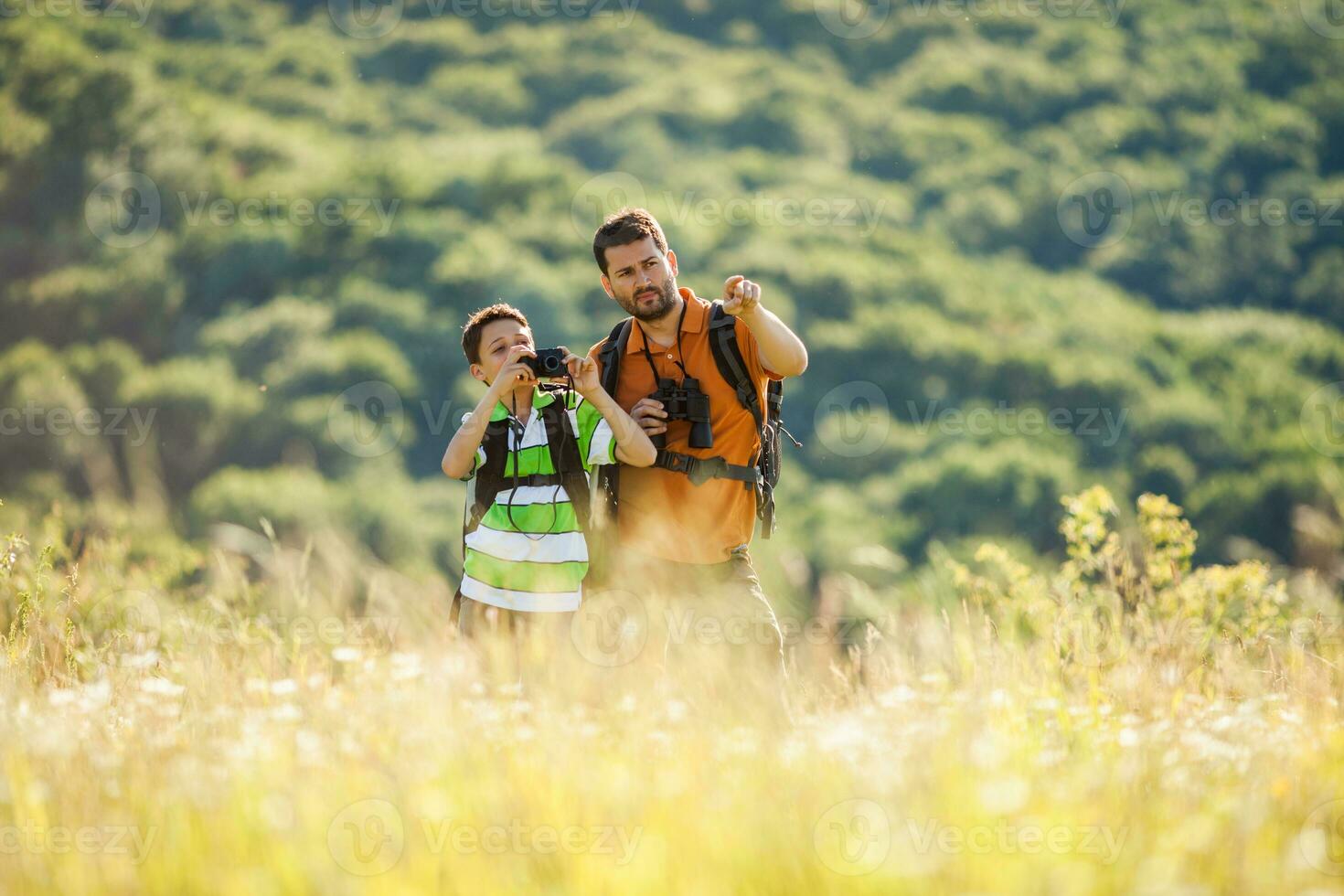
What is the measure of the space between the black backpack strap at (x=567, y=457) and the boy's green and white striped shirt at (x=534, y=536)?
2 centimetres

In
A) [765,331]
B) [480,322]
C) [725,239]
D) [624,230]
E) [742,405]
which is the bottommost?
[742,405]

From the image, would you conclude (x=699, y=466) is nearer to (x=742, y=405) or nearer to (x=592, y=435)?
(x=742, y=405)

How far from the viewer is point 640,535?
437cm

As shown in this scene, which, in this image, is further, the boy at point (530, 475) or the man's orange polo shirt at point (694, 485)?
the man's orange polo shirt at point (694, 485)

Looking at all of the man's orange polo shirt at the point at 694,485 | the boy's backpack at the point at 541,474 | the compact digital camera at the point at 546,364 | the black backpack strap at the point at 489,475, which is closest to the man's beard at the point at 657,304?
the man's orange polo shirt at the point at 694,485

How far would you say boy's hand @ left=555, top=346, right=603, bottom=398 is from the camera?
13.6ft

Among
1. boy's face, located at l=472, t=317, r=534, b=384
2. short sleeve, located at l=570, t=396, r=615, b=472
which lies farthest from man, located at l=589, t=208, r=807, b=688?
boy's face, located at l=472, t=317, r=534, b=384

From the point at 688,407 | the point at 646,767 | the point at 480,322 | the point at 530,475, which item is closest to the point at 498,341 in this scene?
the point at 480,322

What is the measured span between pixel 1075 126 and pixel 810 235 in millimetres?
14171

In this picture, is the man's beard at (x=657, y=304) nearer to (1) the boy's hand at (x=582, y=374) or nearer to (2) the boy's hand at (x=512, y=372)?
(1) the boy's hand at (x=582, y=374)

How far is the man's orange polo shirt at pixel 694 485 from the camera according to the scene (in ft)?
14.3

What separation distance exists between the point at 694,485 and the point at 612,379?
1.79 feet

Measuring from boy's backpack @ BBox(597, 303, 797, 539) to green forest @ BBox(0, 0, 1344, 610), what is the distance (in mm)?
18491

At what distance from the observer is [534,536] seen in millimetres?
4184
